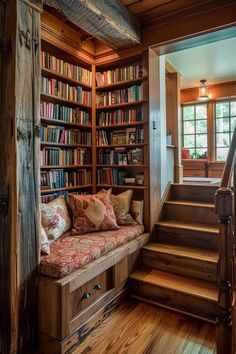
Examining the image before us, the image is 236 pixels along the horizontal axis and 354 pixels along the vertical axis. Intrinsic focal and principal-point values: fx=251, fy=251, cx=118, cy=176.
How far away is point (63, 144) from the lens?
2.71 m

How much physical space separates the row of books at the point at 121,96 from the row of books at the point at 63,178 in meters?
0.88

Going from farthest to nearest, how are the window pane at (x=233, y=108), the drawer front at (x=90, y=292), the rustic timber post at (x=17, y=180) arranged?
the window pane at (x=233, y=108) → the drawer front at (x=90, y=292) → the rustic timber post at (x=17, y=180)

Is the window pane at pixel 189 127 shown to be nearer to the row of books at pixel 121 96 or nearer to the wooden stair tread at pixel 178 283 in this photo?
the row of books at pixel 121 96

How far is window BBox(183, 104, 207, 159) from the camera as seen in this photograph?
5.81 m

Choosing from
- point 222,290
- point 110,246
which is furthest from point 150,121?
point 222,290

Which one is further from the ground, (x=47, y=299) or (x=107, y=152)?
(x=107, y=152)

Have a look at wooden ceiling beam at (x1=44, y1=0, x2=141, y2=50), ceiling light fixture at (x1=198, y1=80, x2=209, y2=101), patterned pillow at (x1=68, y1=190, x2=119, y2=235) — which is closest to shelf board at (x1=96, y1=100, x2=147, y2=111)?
wooden ceiling beam at (x1=44, y1=0, x2=141, y2=50)

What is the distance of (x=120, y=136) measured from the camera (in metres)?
3.00

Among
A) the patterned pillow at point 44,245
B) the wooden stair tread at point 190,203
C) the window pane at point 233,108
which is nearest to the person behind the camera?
the patterned pillow at point 44,245

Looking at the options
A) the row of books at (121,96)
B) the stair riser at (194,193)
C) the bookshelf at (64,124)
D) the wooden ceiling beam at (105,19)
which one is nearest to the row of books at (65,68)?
the bookshelf at (64,124)

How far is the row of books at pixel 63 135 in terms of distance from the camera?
2552 mm

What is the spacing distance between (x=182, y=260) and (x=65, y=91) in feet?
6.96

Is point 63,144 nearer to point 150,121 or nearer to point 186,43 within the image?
point 150,121

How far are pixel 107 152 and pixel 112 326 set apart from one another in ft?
6.07
